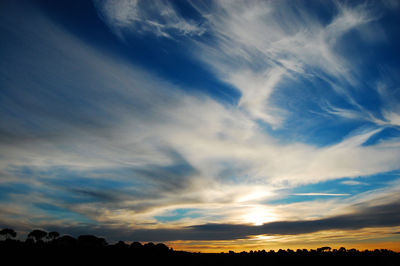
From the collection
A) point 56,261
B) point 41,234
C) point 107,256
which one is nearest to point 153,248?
point 107,256

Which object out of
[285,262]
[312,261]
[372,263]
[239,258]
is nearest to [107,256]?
[239,258]

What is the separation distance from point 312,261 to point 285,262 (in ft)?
20.1

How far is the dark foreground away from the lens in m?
38.6

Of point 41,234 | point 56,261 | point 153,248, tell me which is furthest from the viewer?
point 41,234

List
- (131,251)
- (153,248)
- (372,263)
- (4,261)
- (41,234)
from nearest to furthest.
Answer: (4,261), (131,251), (153,248), (372,263), (41,234)

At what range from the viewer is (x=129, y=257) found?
45.1 meters

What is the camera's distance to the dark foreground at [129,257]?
38.6m

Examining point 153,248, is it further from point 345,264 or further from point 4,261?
point 345,264

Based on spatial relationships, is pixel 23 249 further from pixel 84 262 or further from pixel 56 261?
pixel 84 262

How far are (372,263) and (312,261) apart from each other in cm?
1412

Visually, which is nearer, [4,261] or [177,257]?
[4,261]

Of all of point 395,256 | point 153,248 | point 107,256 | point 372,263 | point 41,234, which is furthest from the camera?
point 41,234

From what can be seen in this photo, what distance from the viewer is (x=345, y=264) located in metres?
55.1

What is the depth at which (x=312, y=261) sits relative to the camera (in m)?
56.7
